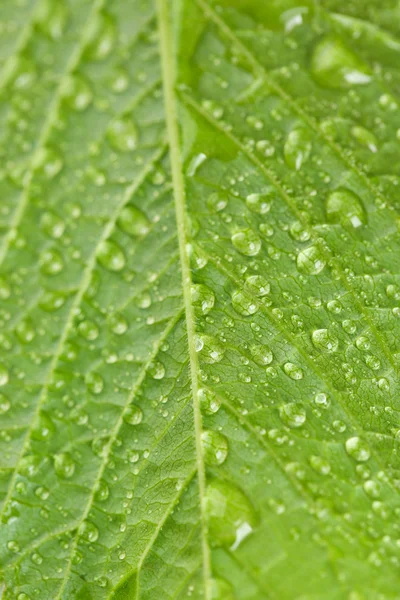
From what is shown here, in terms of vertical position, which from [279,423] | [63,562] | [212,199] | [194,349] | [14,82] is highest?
[14,82]

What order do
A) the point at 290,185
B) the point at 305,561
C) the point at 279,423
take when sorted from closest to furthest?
the point at 305,561, the point at 279,423, the point at 290,185

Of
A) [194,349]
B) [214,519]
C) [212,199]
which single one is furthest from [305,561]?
[212,199]

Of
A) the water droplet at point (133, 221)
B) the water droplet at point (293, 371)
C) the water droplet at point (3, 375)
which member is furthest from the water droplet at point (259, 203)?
the water droplet at point (3, 375)

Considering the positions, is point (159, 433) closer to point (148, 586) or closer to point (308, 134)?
point (148, 586)

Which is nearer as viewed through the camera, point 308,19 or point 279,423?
point 279,423

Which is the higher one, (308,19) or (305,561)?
(308,19)

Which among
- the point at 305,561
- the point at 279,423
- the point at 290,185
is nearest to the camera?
the point at 305,561

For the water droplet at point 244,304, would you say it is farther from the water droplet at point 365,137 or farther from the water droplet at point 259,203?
the water droplet at point 365,137

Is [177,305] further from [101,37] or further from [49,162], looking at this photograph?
[101,37]
